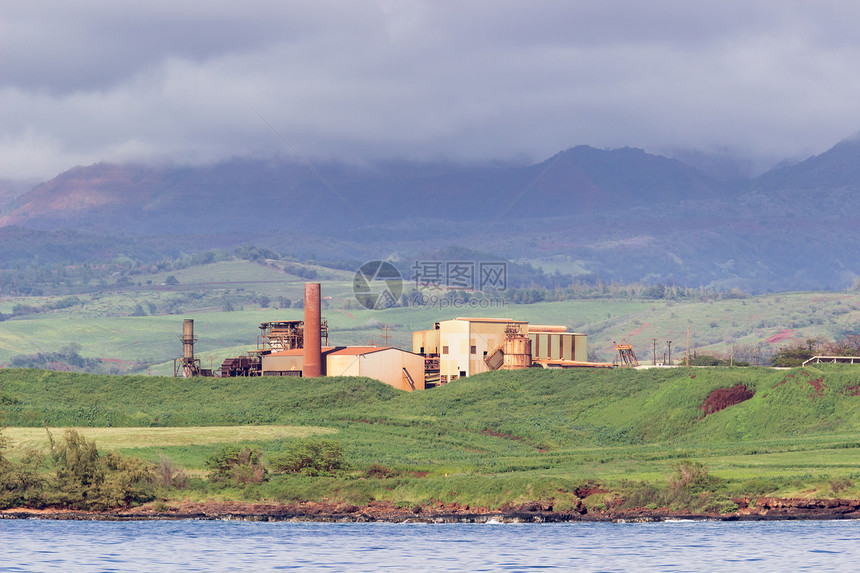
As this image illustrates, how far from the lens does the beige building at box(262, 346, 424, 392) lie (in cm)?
12275

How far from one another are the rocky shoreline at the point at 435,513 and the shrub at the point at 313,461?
5523 millimetres

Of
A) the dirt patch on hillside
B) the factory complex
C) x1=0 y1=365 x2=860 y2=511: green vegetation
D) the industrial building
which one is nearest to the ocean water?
x1=0 y1=365 x2=860 y2=511: green vegetation

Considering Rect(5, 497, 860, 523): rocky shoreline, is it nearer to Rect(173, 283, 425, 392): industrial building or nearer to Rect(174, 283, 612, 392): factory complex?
Rect(173, 283, 425, 392): industrial building

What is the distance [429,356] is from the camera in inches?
5305

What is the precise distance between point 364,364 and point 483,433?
1045 inches

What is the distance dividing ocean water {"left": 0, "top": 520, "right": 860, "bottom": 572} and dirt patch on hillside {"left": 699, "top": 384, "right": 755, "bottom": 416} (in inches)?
1479

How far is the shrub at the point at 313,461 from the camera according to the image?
71.0 metres

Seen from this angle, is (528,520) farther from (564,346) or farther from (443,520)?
(564,346)

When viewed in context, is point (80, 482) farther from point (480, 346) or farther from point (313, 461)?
point (480, 346)

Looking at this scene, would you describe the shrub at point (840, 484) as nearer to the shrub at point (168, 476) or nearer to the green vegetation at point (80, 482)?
the shrub at point (168, 476)

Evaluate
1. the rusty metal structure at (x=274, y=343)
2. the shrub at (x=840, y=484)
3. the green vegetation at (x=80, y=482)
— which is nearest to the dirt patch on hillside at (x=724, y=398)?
the shrub at (x=840, y=484)

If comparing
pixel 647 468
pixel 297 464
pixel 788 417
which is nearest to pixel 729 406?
pixel 788 417

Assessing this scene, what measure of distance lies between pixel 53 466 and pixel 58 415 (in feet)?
75.8

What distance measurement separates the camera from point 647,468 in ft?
238
